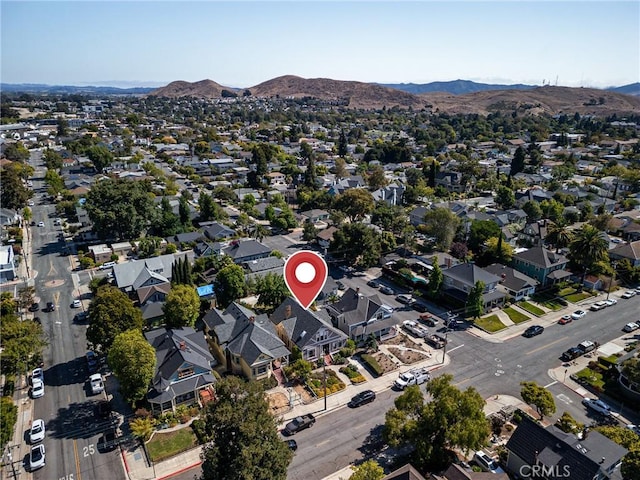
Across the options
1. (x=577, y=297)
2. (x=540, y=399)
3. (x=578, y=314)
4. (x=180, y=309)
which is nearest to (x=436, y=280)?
(x=578, y=314)

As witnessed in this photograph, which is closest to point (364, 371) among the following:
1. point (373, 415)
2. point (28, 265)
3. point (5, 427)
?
point (373, 415)

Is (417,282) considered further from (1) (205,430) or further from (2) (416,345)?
(1) (205,430)

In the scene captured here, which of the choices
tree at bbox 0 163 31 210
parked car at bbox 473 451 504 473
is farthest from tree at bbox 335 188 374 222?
tree at bbox 0 163 31 210

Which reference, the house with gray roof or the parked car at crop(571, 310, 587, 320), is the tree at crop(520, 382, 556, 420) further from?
the parked car at crop(571, 310, 587, 320)

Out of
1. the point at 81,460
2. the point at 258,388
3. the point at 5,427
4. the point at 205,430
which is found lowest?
the point at 81,460

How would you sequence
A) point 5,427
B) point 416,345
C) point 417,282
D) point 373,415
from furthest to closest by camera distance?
point 417,282, point 416,345, point 373,415, point 5,427

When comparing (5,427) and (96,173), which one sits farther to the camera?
(96,173)

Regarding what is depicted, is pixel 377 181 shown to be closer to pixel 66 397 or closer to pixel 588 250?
pixel 588 250

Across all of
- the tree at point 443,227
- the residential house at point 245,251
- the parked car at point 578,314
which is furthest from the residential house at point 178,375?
the tree at point 443,227

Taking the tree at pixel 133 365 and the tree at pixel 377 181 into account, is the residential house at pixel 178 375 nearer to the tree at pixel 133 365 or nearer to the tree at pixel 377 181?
the tree at pixel 133 365
